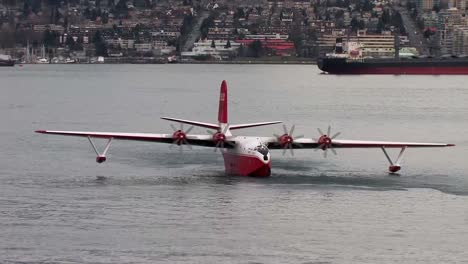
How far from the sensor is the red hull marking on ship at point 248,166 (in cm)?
6444

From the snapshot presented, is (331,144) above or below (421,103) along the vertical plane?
above

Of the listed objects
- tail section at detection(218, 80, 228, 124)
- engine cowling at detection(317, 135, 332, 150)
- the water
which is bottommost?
the water

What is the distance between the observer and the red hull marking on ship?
6444 cm

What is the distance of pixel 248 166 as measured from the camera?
212 feet

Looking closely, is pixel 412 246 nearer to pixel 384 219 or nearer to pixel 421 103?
pixel 384 219

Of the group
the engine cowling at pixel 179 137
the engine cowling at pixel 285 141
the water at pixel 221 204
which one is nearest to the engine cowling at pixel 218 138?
the engine cowling at pixel 179 137

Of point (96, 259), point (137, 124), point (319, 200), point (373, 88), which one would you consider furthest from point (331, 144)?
point (373, 88)

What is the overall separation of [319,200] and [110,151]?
21690mm

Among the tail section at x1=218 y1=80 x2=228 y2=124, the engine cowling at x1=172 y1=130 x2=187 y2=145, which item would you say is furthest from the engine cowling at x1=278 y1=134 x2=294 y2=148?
the tail section at x1=218 y1=80 x2=228 y2=124

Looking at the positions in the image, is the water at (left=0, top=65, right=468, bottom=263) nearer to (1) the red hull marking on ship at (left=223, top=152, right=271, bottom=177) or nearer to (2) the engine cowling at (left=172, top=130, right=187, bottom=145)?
(1) the red hull marking on ship at (left=223, top=152, right=271, bottom=177)

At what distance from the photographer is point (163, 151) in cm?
7856

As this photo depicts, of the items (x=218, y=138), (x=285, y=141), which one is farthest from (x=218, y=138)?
(x=285, y=141)

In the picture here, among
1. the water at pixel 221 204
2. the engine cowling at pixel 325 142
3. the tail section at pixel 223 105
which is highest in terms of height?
the tail section at pixel 223 105

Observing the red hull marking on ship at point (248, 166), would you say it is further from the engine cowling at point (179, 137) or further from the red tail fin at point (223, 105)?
the red tail fin at point (223, 105)
